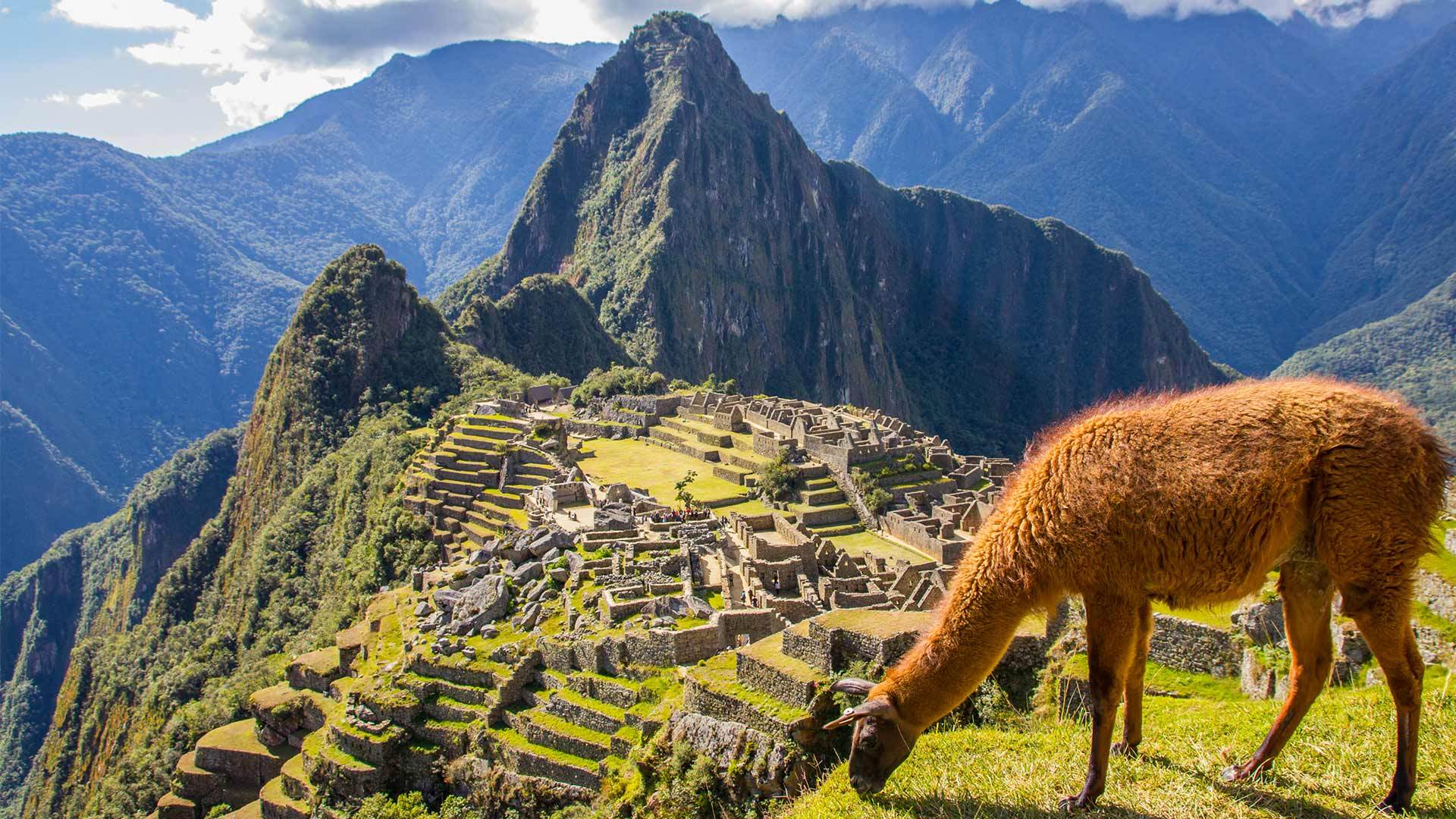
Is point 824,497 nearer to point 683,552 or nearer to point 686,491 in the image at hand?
point 686,491

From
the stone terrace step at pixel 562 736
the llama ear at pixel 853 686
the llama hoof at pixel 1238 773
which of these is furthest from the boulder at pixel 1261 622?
the stone terrace step at pixel 562 736

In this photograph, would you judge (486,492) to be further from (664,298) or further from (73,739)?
(664,298)

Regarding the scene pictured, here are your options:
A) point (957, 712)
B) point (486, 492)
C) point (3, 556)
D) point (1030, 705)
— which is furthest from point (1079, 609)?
point (3, 556)

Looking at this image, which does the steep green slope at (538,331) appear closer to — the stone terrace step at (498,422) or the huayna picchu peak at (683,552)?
the huayna picchu peak at (683,552)

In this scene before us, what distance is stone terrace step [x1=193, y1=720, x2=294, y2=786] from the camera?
21234 millimetres

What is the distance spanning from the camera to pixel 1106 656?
217 inches

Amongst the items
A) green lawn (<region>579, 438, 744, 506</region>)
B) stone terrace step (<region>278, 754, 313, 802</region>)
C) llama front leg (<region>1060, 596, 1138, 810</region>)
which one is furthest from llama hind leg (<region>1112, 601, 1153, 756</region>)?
green lawn (<region>579, 438, 744, 506</region>)

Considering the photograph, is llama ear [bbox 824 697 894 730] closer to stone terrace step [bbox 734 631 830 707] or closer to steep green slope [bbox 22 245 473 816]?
stone terrace step [bbox 734 631 830 707]

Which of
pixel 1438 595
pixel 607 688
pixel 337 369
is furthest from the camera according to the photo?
pixel 337 369

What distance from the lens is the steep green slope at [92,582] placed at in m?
78.9

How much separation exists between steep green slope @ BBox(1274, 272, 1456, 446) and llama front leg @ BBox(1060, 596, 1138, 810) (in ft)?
269

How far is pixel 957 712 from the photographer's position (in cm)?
991

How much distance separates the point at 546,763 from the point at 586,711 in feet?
2.80

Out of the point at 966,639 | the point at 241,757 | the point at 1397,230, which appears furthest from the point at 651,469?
the point at 1397,230
